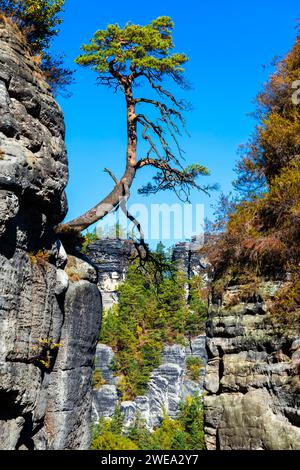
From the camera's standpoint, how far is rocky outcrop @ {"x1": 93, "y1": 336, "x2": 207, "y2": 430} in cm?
5978

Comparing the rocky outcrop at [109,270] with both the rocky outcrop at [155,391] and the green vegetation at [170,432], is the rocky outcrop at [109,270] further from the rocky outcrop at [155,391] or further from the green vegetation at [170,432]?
the green vegetation at [170,432]

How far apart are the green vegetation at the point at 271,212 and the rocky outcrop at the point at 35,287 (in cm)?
335

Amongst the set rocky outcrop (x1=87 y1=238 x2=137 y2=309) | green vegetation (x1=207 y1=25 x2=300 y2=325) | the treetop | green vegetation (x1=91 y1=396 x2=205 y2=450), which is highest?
rocky outcrop (x1=87 y1=238 x2=137 y2=309)

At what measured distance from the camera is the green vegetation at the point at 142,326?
62.5 m

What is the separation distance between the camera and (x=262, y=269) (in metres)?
11.5

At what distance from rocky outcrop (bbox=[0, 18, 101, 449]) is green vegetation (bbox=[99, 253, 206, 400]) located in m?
49.9

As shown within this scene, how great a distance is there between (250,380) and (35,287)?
4.30 metres

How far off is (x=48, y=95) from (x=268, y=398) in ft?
23.6

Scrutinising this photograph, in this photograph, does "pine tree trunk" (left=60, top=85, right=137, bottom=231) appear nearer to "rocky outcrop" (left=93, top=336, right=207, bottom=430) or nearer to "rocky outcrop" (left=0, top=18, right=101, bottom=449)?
"rocky outcrop" (left=0, top=18, right=101, bottom=449)

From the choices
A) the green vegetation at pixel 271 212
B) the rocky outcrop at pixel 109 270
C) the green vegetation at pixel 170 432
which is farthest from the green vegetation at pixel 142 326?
the green vegetation at pixel 271 212

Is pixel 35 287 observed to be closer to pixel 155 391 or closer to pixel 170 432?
pixel 170 432

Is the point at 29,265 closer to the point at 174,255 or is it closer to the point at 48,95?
the point at 48,95

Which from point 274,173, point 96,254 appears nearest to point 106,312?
point 96,254

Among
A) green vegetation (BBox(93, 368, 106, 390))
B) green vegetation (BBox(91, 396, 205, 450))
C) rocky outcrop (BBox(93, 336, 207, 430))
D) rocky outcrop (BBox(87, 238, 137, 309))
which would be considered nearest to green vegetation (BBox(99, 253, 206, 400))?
rocky outcrop (BBox(93, 336, 207, 430))
